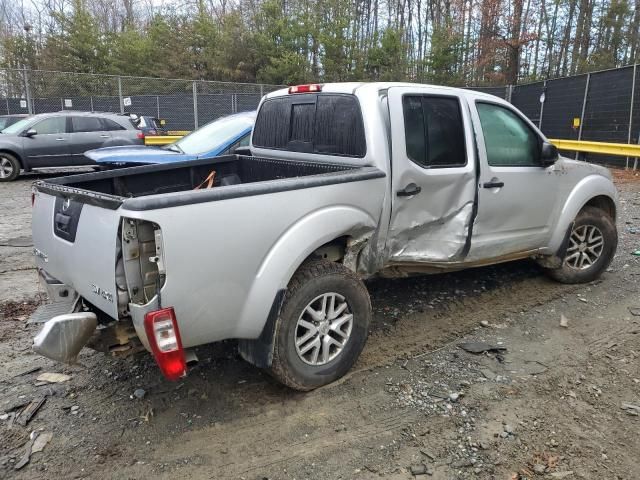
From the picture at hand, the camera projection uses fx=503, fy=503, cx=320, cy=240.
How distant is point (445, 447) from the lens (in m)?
2.83

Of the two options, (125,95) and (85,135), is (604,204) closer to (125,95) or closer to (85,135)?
(85,135)

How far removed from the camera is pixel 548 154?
454 centimetres

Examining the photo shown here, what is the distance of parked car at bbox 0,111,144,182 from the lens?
42.4ft

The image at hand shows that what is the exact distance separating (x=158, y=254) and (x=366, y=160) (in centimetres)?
171

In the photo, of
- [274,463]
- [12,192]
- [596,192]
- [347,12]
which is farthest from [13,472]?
[347,12]

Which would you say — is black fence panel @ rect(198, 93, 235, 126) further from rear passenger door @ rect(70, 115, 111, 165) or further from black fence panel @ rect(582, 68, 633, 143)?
black fence panel @ rect(582, 68, 633, 143)

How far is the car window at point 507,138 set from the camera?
169 inches

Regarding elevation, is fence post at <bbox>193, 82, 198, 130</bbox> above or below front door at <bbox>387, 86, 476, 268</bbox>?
above

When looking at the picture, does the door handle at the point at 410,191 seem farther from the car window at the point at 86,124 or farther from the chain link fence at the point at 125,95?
the chain link fence at the point at 125,95

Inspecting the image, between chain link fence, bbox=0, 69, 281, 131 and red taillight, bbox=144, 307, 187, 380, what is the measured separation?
18.2m

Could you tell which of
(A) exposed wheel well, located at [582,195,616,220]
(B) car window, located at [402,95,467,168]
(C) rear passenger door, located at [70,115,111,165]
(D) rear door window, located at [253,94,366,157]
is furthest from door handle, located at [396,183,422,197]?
(C) rear passenger door, located at [70,115,111,165]

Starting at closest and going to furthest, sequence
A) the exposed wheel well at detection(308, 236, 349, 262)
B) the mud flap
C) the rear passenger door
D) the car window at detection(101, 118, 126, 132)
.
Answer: the mud flap, the exposed wheel well at detection(308, 236, 349, 262), the rear passenger door, the car window at detection(101, 118, 126, 132)

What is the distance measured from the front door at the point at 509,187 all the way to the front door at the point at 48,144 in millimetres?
12235

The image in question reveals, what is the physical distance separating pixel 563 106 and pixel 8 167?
16.1 meters
